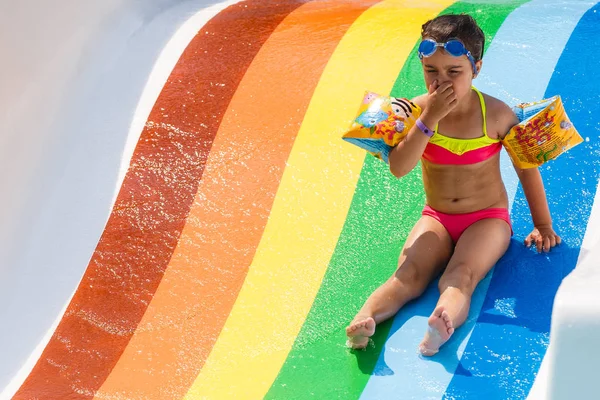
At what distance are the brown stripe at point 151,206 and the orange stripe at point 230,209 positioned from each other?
5cm

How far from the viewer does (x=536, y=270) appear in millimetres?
2516

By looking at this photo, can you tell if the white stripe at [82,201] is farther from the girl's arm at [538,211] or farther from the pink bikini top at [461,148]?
the girl's arm at [538,211]

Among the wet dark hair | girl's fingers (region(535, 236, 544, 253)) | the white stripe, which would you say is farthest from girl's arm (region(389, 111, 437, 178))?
the white stripe

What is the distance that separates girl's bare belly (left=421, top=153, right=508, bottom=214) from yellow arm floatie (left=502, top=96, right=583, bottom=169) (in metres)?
0.08

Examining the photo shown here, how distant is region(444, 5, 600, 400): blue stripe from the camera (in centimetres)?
224

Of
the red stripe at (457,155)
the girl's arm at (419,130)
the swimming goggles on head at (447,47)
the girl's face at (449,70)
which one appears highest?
the swimming goggles on head at (447,47)

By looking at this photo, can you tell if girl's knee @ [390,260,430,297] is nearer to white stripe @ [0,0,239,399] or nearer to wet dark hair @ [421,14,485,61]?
wet dark hair @ [421,14,485,61]

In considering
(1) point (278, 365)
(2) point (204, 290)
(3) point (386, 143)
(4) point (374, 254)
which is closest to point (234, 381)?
(1) point (278, 365)

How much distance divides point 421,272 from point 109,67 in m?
1.76

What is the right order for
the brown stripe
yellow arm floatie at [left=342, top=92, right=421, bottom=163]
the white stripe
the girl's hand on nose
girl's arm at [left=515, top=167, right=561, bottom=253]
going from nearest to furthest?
the girl's hand on nose < yellow arm floatie at [left=342, top=92, right=421, bottom=163] < girl's arm at [left=515, top=167, right=561, bottom=253] < the brown stripe < the white stripe

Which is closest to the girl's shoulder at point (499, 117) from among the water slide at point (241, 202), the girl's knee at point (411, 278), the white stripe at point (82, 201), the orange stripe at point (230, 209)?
the water slide at point (241, 202)

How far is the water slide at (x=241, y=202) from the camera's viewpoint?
2451 millimetres

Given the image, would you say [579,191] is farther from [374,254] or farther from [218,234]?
[218,234]

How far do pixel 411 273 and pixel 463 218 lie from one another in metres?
0.23
